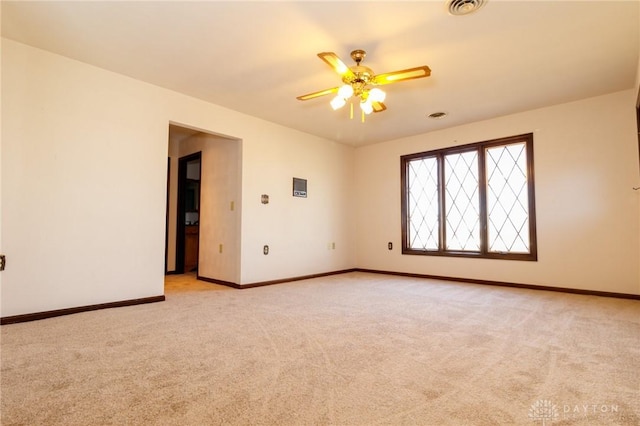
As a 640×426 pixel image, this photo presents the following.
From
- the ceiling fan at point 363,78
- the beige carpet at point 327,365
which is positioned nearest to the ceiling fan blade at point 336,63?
the ceiling fan at point 363,78

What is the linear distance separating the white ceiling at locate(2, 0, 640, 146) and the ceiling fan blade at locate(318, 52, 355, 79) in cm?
28

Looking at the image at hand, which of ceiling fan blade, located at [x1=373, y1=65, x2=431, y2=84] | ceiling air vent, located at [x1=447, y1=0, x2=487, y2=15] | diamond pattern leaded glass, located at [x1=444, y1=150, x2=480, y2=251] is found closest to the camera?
ceiling air vent, located at [x1=447, y1=0, x2=487, y2=15]

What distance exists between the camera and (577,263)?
3.85 m

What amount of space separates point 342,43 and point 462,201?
3.17 m

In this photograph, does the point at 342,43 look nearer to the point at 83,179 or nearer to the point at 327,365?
the point at 327,365

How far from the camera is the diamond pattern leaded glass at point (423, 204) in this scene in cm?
513

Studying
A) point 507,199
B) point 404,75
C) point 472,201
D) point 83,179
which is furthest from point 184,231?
point 507,199

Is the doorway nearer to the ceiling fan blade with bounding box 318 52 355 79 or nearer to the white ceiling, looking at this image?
the white ceiling

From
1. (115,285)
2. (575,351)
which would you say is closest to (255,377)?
(575,351)

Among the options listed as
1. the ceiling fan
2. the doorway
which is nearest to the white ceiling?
the ceiling fan

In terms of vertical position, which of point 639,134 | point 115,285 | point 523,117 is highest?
point 523,117

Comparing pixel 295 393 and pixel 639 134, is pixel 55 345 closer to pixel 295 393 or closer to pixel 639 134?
pixel 295 393

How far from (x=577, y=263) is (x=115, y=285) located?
5.13 meters

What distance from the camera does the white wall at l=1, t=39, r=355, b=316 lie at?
2.65 metres
